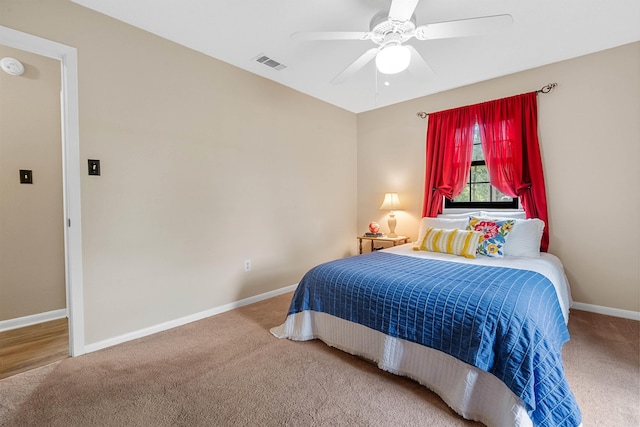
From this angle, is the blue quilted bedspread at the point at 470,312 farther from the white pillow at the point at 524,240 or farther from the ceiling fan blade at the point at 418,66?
the ceiling fan blade at the point at 418,66

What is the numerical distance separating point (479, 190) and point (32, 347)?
178 inches

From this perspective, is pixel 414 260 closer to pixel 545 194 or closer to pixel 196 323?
pixel 545 194

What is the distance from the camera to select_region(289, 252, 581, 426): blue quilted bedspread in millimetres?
1295

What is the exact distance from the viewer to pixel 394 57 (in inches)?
74.5

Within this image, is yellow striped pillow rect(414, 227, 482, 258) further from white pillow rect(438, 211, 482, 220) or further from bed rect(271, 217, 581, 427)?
white pillow rect(438, 211, 482, 220)

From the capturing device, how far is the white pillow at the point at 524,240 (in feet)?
8.82

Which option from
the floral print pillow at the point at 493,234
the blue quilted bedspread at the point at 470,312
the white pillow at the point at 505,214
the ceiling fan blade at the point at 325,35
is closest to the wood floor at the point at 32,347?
the blue quilted bedspread at the point at 470,312

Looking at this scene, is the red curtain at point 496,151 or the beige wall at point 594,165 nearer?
the beige wall at point 594,165

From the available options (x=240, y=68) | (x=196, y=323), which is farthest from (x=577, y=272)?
(x=240, y=68)

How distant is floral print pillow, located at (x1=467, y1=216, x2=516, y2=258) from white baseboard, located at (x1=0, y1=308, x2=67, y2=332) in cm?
407

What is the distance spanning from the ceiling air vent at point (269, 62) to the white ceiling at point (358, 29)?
0.19ft

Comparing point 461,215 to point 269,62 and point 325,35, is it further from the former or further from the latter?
point 269,62

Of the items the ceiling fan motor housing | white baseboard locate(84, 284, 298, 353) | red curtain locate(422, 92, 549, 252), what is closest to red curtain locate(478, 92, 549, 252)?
red curtain locate(422, 92, 549, 252)

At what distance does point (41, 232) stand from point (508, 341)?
12.5 ft
